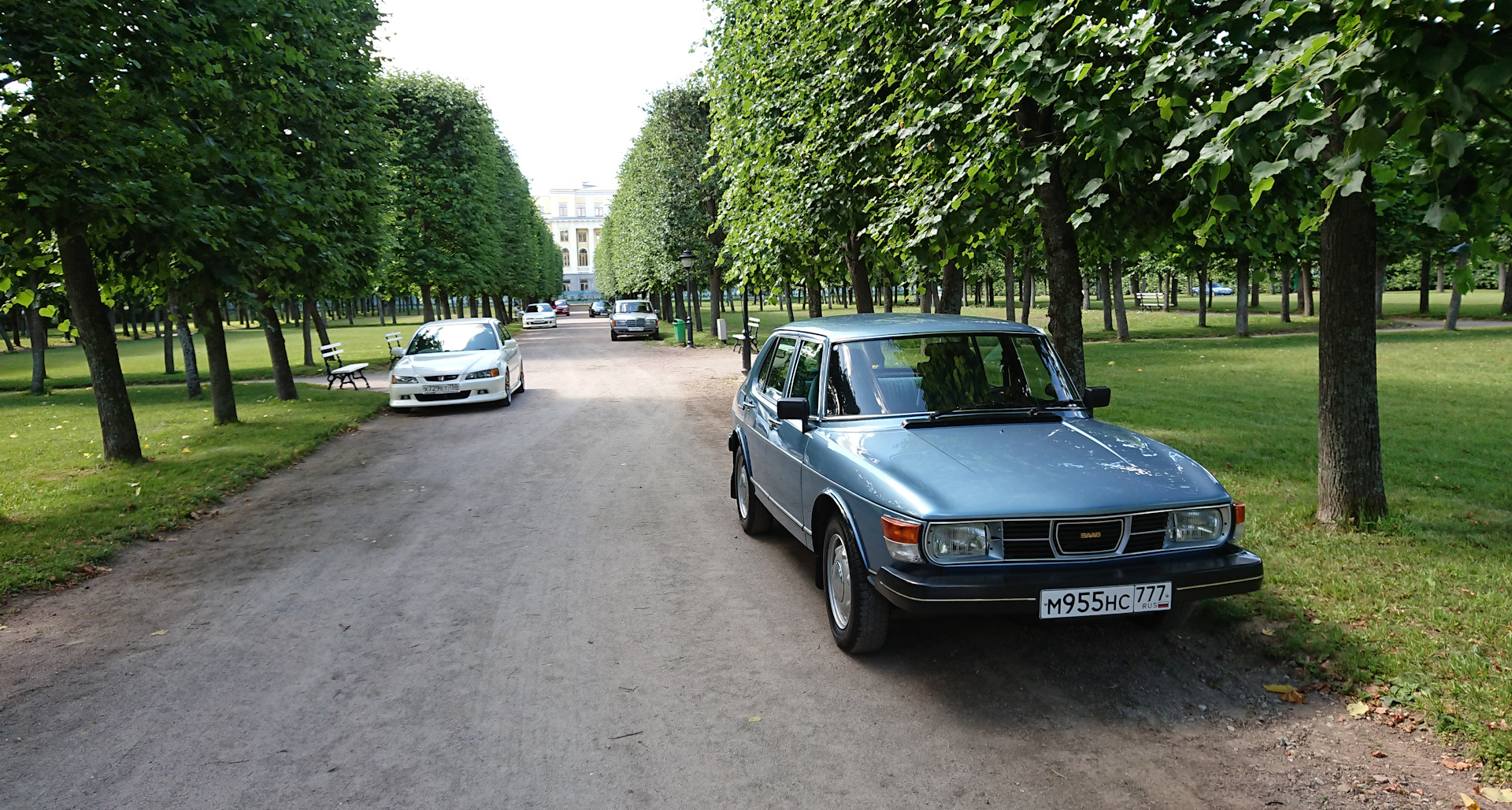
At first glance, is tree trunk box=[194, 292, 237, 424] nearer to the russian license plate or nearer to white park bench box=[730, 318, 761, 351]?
white park bench box=[730, 318, 761, 351]

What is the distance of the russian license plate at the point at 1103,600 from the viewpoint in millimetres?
3928

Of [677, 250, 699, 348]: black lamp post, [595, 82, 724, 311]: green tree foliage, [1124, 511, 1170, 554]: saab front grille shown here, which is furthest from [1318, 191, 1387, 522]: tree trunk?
[595, 82, 724, 311]: green tree foliage

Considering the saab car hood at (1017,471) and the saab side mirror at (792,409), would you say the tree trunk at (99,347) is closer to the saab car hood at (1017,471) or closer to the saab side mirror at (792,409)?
the saab side mirror at (792,409)

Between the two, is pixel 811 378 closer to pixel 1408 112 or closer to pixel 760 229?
pixel 1408 112

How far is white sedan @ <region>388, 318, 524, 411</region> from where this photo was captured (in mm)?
15867

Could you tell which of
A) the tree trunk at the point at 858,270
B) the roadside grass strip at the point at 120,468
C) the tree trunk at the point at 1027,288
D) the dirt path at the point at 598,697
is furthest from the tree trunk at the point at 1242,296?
the dirt path at the point at 598,697

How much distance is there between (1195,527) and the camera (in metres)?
4.14

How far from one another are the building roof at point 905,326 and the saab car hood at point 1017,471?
86 cm

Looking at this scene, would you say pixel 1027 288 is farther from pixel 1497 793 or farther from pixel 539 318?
pixel 1497 793

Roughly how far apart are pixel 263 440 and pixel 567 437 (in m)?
4.15

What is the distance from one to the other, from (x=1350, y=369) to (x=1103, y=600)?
3.53m

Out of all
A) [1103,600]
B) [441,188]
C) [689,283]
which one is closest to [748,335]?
[689,283]

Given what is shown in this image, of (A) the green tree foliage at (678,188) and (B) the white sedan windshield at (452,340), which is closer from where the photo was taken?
(B) the white sedan windshield at (452,340)

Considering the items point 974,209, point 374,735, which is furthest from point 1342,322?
point 374,735
